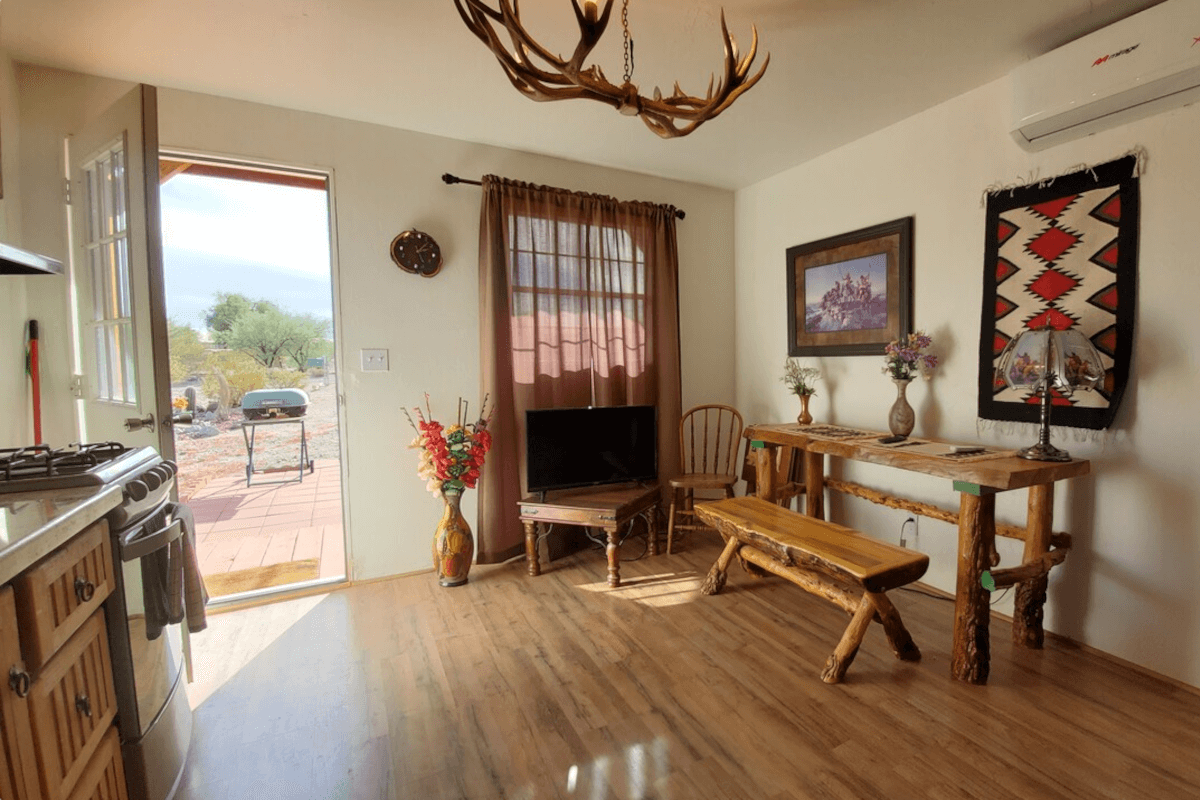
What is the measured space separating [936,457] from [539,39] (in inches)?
90.9

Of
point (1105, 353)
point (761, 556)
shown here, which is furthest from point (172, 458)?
point (1105, 353)

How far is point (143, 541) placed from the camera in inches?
50.9

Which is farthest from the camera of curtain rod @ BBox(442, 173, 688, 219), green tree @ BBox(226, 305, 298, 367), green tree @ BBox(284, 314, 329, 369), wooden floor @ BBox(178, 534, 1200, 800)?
green tree @ BBox(284, 314, 329, 369)

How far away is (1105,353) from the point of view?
2.04 metres

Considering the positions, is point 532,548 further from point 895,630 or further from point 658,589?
point 895,630

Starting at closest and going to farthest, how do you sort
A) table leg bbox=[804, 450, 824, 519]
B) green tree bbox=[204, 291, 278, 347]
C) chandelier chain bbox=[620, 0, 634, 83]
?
chandelier chain bbox=[620, 0, 634, 83] → table leg bbox=[804, 450, 824, 519] → green tree bbox=[204, 291, 278, 347]

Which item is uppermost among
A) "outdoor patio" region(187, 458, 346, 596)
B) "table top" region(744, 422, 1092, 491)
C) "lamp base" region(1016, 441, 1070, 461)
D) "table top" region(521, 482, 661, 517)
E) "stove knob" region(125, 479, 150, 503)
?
"stove knob" region(125, 479, 150, 503)

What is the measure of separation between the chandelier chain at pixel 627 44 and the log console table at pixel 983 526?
184 centimetres

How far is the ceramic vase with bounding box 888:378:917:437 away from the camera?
2572 millimetres

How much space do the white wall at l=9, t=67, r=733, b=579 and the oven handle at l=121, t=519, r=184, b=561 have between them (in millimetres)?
1401

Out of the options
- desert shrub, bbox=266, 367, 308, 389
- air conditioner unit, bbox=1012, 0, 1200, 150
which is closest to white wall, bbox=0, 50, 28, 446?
desert shrub, bbox=266, 367, 308, 389

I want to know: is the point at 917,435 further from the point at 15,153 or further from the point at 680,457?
the point at 15,153

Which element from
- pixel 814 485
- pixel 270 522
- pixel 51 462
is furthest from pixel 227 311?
pixel 814 485

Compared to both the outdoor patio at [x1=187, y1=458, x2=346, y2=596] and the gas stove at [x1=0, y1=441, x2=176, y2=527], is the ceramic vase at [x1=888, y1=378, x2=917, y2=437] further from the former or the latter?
the outdoor patio at [x1=187, y1=458, x2=346, y2=596]
